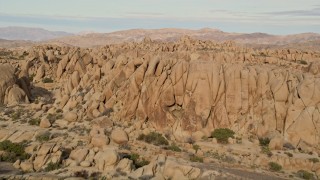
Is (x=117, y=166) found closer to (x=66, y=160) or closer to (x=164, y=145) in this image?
(x=66, y=160)

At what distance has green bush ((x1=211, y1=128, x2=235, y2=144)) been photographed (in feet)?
124

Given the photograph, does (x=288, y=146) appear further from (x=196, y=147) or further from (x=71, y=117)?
(x=71, y=117)

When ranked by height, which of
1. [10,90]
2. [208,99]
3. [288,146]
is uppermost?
[208,99]

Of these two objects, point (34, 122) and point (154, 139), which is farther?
point (34, 122)

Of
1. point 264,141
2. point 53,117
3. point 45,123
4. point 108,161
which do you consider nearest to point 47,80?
point 53,117

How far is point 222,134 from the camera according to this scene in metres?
38.5

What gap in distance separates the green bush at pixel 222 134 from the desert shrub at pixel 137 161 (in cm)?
833

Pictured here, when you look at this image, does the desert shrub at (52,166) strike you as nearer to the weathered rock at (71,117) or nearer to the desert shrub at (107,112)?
the weathered rock at (71,117)

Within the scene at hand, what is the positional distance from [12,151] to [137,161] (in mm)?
11120

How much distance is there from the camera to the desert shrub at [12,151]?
33344mm

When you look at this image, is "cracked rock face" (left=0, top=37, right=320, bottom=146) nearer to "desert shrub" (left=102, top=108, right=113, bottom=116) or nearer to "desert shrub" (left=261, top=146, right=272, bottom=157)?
"desert shrub" (left=102, top=108, right=113, bottom=116)

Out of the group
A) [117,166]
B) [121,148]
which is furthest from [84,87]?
[117,166]

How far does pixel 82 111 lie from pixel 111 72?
276 inches

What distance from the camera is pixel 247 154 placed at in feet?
115
